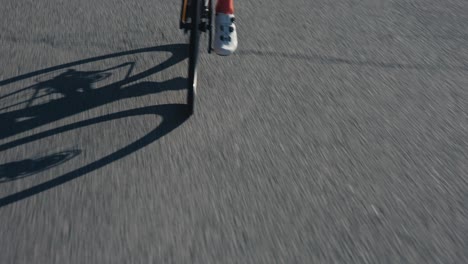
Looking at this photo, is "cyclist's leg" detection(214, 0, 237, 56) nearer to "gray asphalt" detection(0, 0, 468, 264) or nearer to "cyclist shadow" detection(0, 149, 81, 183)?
"gray asphalt" detection(0, 0, 468, 264)

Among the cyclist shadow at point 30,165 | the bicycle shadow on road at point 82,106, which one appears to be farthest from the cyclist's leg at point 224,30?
the cyclist shadow at point 30,165

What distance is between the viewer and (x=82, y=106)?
427 centimetres

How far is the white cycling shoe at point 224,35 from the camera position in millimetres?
4555

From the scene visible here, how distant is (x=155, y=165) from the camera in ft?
12.3

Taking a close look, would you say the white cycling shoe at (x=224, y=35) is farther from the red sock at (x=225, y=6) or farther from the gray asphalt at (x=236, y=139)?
the gray asphalt at (x=236, y=139)

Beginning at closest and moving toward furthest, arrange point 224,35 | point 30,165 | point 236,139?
point 30,165 < point 236,139 < point 224,35

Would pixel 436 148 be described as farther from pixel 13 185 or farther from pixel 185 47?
Result: pixel 13 185

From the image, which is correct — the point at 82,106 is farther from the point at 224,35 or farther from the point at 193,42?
the point at 224,35

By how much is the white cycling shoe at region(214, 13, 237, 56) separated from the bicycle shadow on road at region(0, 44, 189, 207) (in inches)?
14.5

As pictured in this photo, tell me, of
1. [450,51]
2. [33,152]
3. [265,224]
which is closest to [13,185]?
[33,152]

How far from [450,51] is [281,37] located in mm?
1455

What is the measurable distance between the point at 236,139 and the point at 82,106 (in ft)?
3.65

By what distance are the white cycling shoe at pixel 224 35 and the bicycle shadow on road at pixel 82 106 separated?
0.37 m

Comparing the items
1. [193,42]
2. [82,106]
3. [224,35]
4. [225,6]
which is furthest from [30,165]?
[225,6]
